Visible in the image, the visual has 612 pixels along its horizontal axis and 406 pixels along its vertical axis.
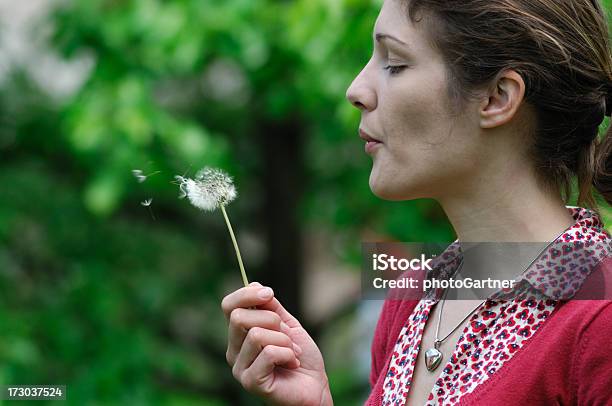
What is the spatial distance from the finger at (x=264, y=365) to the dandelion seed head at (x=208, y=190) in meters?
0.27

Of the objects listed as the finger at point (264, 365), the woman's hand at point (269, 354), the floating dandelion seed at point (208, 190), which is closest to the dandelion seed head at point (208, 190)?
the floating dandelion seed at point (208, 190)

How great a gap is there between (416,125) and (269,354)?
1.42ft

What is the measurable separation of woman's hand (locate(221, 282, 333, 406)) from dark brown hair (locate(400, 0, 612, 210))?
46 centimetres

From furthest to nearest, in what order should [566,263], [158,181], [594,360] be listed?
[158,181], [566,263], [594,360]

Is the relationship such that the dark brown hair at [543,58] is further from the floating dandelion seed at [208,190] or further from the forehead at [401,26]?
the floating dandelion seed at [208,190]

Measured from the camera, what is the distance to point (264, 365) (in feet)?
4.75

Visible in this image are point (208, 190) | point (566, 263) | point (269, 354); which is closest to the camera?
point (566, 263)

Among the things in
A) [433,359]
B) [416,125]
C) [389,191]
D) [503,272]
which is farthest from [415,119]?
[433,359]

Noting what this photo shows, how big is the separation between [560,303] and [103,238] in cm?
401

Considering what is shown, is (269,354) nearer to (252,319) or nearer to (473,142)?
(252,319)

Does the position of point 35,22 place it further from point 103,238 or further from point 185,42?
point 185,42

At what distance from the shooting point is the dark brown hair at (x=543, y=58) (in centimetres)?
139

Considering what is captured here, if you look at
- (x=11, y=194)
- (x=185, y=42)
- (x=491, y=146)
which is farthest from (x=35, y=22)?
(x=491, y=146)

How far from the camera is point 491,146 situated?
4.67ft
